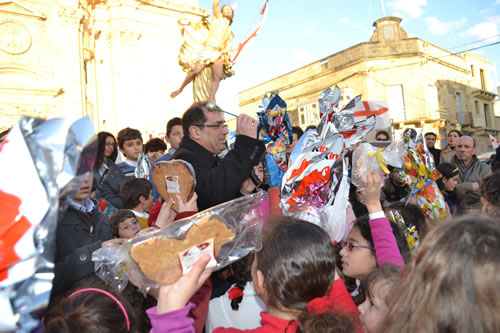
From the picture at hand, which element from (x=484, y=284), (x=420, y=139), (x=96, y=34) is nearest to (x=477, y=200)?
(x=420, y=139)

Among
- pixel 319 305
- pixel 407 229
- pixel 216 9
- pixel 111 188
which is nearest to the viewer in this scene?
pixel 319 305

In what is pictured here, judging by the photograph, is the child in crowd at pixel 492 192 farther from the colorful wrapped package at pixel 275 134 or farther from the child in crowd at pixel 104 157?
the child in crowd at pixel 104 157

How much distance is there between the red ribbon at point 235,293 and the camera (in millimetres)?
2121

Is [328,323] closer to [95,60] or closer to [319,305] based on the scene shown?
[319,305]

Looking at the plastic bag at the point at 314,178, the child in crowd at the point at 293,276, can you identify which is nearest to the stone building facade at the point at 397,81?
the plastic bag at the point at 314,178

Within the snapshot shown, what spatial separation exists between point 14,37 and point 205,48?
8.62 m

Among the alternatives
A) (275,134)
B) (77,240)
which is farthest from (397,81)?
(77,240)

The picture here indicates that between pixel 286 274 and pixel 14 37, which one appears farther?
pixel 14 37

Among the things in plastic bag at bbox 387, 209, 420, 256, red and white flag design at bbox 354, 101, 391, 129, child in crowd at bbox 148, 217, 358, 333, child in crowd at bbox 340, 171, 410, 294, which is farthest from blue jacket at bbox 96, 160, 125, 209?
child in crowd at bbox 148, 217, 358, 333

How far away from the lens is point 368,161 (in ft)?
8.16

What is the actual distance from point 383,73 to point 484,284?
25167mm

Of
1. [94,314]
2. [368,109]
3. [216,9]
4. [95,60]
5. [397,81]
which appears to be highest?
[397,81]

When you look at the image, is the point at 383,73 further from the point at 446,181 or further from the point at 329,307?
the point at 329,307

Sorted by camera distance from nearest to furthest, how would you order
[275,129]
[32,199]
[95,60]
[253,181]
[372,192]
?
1. [32,199]
2. [372,192]
3. [253,181]
4. [275,129]
5. [95,60]
